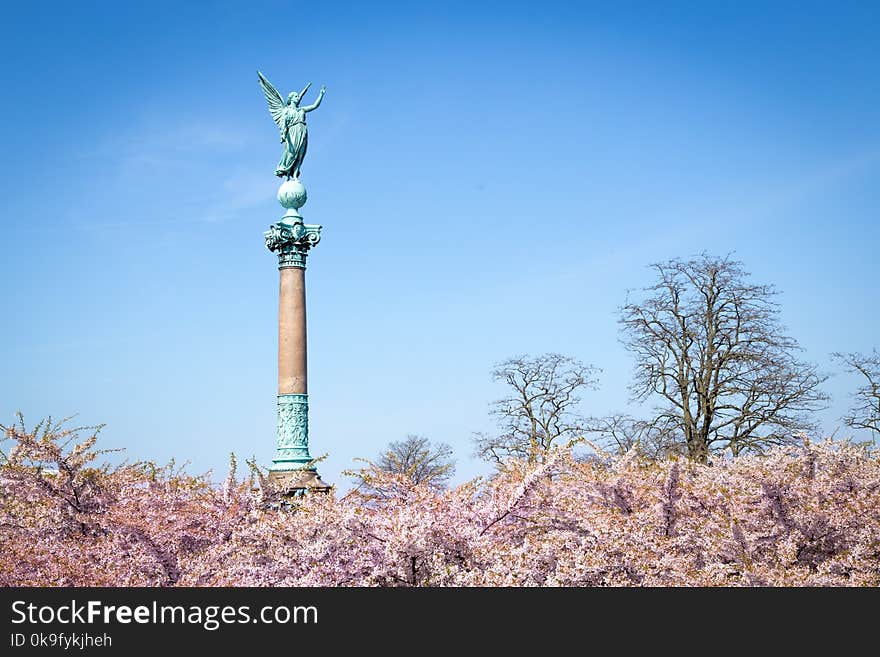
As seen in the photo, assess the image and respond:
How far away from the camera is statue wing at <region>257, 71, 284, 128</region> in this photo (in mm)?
27109

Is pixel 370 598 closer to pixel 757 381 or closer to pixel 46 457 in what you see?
pixel 46 457

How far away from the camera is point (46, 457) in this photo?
12.8 m

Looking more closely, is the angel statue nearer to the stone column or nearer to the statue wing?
the statue wing

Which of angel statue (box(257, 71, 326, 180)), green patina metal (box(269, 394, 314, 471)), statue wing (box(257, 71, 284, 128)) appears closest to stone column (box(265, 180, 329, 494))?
green patina metal (box(269, 394, 314, 471))

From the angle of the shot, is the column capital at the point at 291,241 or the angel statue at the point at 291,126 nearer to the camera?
the column capital at the point at 291,241

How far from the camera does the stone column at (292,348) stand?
79.5ft

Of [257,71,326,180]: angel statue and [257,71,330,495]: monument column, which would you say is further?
[257,71,326,180]: angel statue

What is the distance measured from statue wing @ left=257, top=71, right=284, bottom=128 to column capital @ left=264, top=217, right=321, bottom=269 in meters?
3.86

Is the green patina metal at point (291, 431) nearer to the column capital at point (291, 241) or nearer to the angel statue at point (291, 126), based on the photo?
the column capital at point (291, 241)

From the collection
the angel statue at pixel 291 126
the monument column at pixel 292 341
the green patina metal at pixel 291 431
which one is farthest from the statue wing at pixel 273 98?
the green patina metal at pixel 291 431

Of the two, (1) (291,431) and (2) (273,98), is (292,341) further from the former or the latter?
(2) (273,98)

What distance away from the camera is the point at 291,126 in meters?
26.6

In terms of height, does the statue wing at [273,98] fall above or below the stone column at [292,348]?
above

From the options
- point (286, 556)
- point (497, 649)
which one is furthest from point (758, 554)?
point (286, 556)
